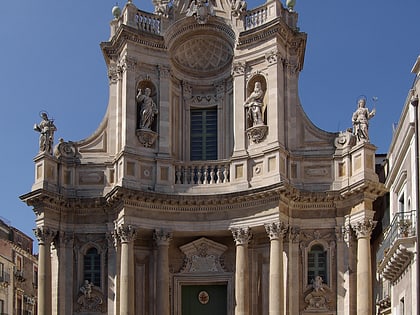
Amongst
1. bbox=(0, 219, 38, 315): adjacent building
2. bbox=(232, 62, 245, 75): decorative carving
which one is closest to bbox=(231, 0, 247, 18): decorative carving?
bbox=(232, 62, 245, 75): decorative carving

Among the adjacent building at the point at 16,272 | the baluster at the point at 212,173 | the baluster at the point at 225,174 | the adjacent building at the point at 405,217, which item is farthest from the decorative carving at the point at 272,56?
the adjacent building at the point at 16,272

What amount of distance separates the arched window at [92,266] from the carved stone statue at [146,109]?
4.85 metres

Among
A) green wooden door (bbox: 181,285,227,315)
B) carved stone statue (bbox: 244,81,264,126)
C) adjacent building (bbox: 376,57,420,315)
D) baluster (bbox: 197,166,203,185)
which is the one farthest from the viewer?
green wooden door (bbox: 181,285,227,315)

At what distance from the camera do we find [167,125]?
30562 millimetres

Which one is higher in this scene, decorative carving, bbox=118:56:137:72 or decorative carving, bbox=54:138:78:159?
decorative carving, bbox=118:56:137:72

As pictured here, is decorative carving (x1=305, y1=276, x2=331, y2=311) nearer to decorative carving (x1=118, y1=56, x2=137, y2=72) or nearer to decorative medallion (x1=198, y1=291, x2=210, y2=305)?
decorative medallion (x1=198, y1=291, x2=210, y2=305)

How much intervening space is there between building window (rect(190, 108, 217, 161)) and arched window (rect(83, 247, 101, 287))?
504cm

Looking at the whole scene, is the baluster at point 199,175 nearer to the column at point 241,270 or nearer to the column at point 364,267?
the column at point 241,270

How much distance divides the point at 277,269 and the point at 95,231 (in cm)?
679

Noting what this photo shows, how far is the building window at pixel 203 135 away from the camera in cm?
3150

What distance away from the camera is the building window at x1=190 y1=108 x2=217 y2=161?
103 ft

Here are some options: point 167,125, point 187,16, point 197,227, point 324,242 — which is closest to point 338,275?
point 324,242

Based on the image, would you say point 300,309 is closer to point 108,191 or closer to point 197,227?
point 197,227

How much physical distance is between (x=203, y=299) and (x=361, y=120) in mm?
8538
